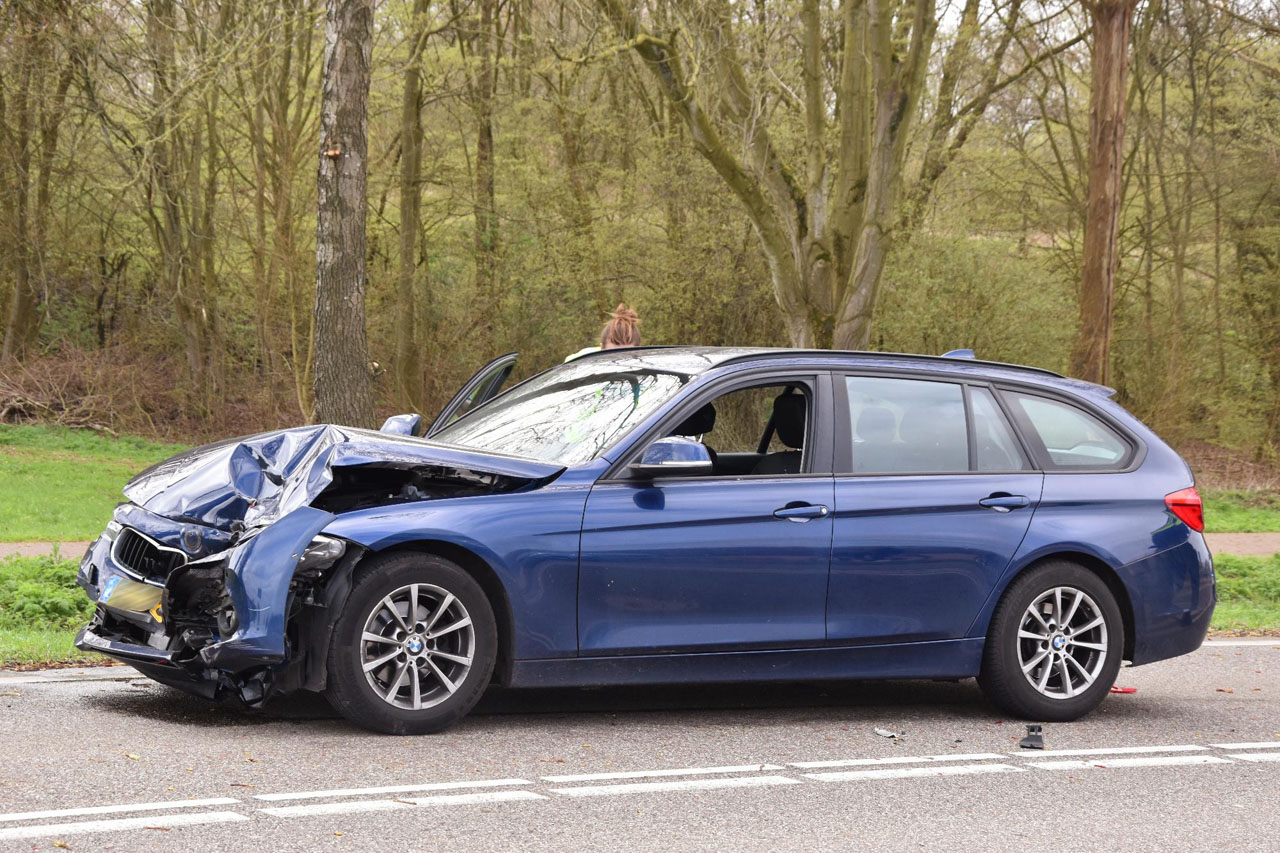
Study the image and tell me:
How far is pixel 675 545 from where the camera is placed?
627cm

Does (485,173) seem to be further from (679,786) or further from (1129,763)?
(679,786)

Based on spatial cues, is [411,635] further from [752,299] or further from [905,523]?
[752,299]

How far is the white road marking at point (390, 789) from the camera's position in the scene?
16.5 ft

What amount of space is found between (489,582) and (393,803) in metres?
1.28

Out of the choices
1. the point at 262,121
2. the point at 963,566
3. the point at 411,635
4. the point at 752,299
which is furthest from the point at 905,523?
the point at 262,121

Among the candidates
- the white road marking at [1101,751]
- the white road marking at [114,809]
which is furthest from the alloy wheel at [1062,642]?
the white road marking at [114,809]

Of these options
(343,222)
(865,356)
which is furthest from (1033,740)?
(343,222)

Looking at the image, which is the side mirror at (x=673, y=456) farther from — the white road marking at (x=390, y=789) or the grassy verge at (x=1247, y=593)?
the grassy verge at (x=1247, y=593)

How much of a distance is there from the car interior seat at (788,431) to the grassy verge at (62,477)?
8503mm

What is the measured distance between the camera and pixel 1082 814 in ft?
17.4

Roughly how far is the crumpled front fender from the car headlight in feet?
0.14

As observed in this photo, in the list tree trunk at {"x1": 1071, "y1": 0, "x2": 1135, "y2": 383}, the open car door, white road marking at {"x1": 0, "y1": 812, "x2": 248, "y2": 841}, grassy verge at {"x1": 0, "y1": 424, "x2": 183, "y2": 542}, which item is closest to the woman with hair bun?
the open car door

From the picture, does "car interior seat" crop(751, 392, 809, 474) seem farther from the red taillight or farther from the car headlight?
the car headlight

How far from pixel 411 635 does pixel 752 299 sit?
841 inches
